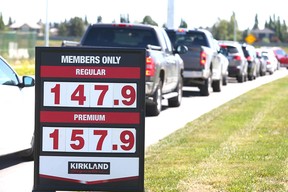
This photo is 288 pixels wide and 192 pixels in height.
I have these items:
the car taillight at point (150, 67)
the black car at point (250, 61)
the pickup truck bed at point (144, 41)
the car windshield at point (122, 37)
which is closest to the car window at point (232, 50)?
the black car at point (250, 61)

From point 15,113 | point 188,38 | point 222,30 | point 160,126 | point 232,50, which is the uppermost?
point 15,113

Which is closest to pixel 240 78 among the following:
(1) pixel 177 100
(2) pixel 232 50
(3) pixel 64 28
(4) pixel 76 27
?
(2) pixel 232 50

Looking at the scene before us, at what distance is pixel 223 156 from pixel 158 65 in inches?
294

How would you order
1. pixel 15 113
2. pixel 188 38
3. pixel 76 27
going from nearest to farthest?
1. pixel 15 113
2. pixel 188 38
3. pixel 76 27

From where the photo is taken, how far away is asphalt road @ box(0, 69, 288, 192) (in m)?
10.7

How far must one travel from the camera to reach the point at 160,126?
17.6 m

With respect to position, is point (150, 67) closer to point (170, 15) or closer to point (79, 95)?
point (79, 95)

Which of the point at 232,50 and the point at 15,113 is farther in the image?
the point at 232,50

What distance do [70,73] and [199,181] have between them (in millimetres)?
2404

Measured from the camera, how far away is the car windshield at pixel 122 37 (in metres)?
20.8

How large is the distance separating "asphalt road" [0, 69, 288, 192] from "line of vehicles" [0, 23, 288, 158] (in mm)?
287

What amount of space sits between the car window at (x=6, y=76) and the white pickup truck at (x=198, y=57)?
44.9 ft

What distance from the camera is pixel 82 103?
Answer: 8.23 metres

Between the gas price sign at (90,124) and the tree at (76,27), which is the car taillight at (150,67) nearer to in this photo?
the gas price sign at (90,124)
